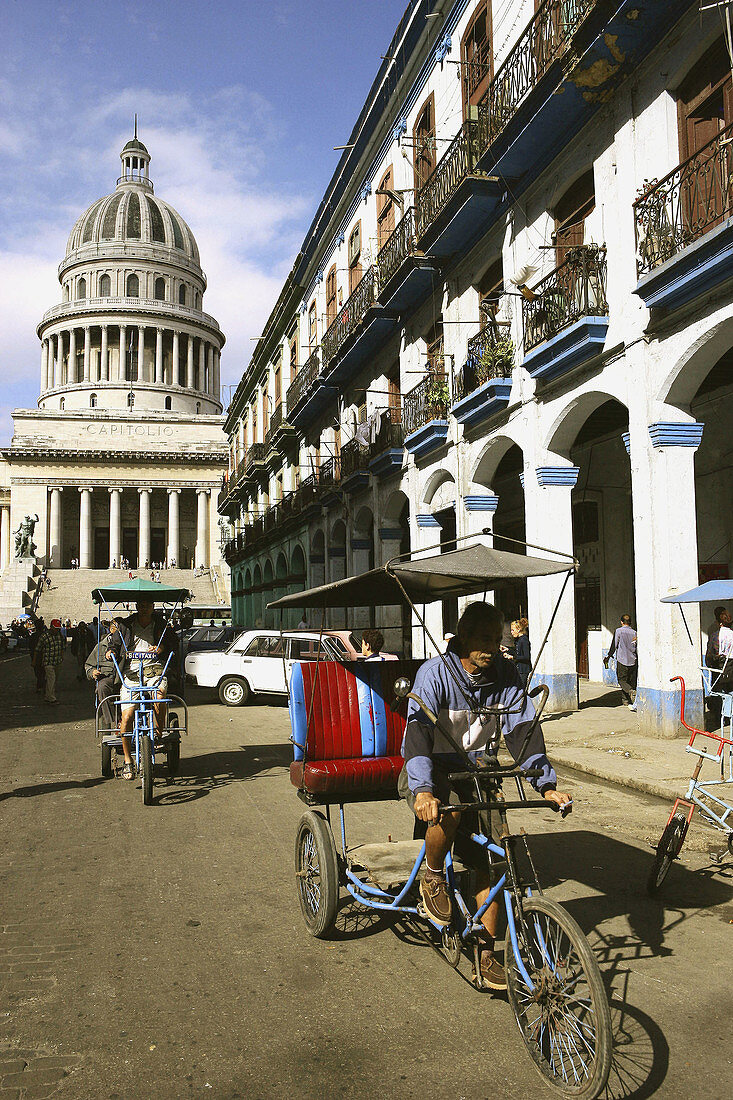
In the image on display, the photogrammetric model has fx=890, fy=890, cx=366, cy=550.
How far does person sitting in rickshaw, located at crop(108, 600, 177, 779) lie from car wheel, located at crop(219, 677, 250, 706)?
8136 millimetres

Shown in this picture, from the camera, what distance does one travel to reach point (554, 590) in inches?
595

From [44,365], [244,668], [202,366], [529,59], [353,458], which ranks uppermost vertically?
[44,365]

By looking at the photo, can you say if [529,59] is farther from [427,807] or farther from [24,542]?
[24,542]

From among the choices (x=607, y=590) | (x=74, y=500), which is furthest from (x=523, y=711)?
(x=74, y=500)

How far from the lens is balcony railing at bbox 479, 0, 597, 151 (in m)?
12.9

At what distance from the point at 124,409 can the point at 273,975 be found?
8990 cm

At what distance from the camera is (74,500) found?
288 feet

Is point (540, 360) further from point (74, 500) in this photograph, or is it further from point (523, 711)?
point (74, 500)

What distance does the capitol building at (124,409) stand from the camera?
84375 millimetres

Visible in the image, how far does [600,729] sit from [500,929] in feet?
28.3

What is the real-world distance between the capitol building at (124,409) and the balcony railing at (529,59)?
2820 inches

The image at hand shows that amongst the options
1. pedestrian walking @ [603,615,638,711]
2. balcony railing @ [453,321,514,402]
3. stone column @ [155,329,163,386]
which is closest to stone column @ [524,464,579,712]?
pedestrian walking @ [603,615,638,711]

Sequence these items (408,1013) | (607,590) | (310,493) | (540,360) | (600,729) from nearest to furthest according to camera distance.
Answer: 1. (408,1013)
2. (600,729)
3. (540,360)
4. (607,590)
5. (310,493)

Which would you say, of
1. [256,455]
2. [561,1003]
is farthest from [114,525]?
[561,1003]
